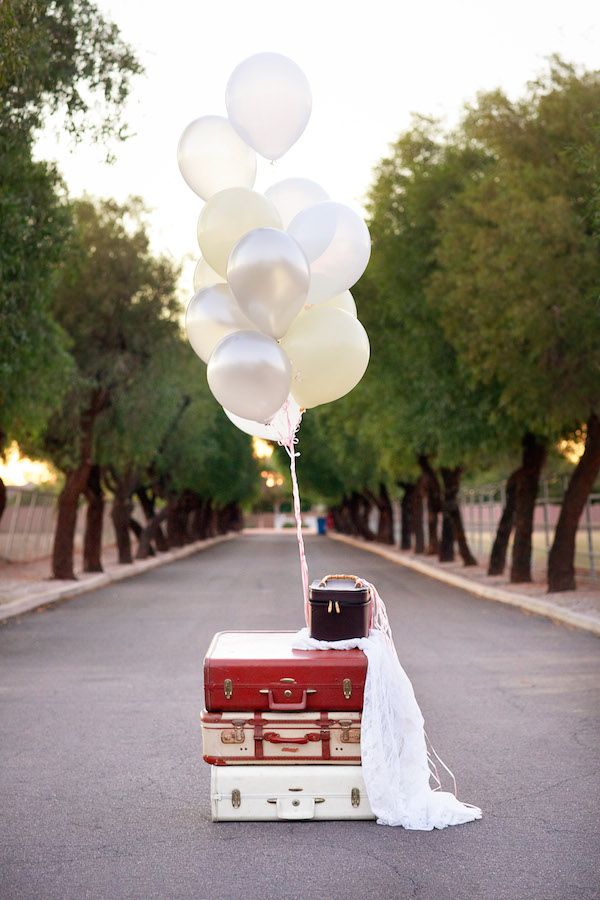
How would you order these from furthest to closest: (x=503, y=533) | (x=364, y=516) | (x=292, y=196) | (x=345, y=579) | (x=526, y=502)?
(x=364, y=516) < (x=503, y=533) < (x=526, y=502) < (x=292, y=196) < (x=345, y=579)

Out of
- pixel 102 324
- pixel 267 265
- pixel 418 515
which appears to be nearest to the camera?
pixel 267 265

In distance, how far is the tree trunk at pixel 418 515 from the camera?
4228 cm

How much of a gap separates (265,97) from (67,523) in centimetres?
2040

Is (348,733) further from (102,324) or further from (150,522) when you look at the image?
(150,522)

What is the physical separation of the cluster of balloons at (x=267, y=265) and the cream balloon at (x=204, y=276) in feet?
0.04

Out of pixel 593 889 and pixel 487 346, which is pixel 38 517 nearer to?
pixel 487 346

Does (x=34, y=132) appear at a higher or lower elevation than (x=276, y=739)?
higher

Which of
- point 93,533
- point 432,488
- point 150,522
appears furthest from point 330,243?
point 150,522

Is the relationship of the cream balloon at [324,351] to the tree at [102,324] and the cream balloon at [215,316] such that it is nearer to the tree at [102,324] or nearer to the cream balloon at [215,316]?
the cream balloon at [215,316]

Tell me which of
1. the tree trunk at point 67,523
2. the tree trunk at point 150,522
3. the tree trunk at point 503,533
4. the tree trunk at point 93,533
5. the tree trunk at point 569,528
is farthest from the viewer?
the tree trunk at point 150,522

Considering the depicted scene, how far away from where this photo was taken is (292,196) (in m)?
7.23

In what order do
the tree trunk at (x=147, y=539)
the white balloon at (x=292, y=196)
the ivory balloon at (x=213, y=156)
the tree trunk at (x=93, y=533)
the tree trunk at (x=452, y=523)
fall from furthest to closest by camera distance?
the tree trunk at (x=147, y=539)
the tree trunk at (x=452, y=523)
the tree trunk at (x=93, y=533)
the white balloon at (x=292, y=196)
the ivory balloon at (x=213, y=156)

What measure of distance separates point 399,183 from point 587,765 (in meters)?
20.3

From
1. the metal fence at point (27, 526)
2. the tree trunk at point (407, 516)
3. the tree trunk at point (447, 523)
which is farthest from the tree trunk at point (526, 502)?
the tree trunk at point (407, 516)
